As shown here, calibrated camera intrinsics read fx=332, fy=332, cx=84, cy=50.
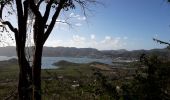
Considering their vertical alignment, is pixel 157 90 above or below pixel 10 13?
below

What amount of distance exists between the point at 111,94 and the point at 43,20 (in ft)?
23.6

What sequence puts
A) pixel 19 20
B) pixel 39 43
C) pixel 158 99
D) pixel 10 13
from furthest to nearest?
pixel 10 13
pixel 19 20
pixel 39 43
pixel 158 99

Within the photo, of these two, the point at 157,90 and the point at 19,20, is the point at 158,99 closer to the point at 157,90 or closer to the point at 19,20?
the point at 157,90

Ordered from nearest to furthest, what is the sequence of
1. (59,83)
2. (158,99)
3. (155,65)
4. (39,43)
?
(158,99) < (155,65) < (59,83) < (39,43)

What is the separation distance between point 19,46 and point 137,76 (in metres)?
8.22

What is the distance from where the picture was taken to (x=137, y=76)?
5129 mm

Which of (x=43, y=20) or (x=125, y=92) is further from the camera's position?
(x=43, y=20)

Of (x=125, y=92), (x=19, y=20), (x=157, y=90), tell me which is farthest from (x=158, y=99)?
(x=19, y=20)

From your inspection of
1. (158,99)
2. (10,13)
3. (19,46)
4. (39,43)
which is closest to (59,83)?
(158,99)

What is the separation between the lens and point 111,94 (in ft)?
15.5

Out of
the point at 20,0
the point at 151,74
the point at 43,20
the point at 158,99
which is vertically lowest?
the point at 158,99

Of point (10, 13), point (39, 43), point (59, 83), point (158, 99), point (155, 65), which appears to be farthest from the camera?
point (10, 13)

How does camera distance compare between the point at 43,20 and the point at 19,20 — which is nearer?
the point at 43,20

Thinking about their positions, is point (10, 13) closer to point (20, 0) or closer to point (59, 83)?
point (20, 0)
